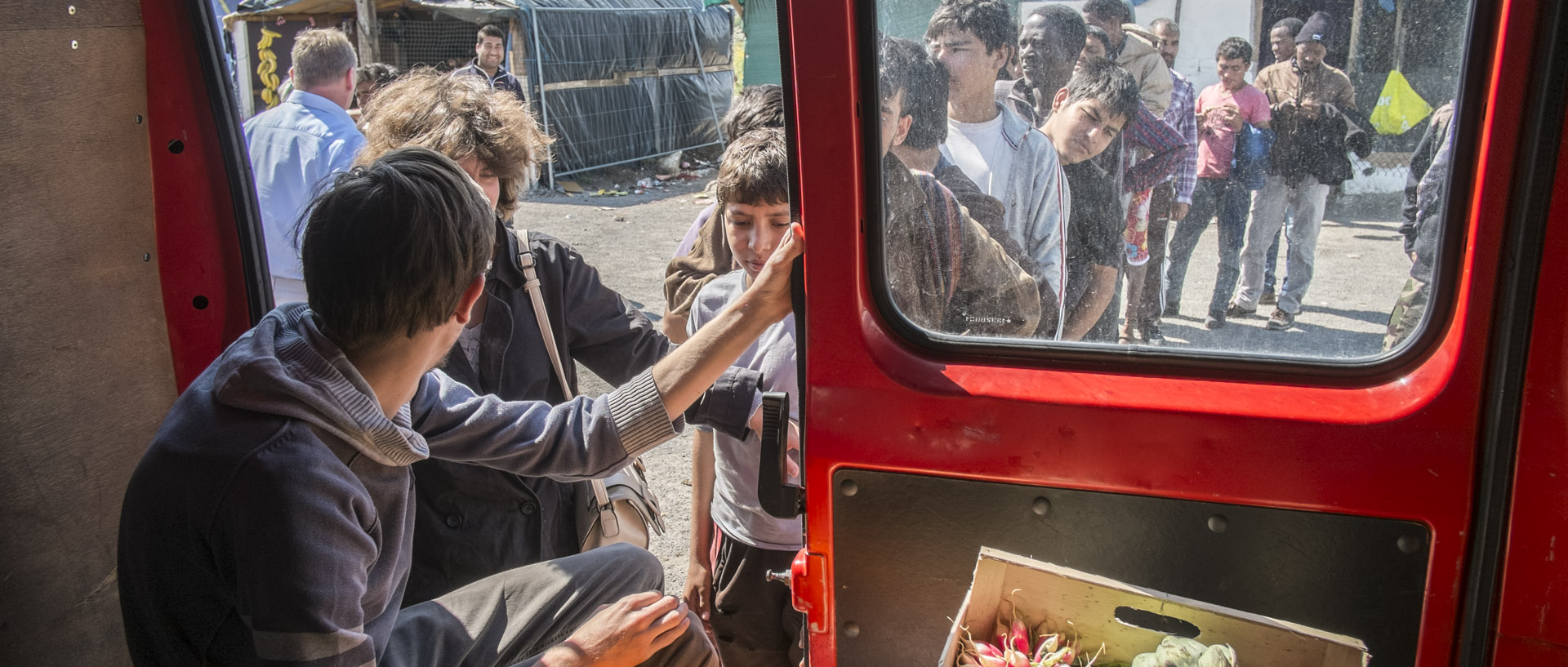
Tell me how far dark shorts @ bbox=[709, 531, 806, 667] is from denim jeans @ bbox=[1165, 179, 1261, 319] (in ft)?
3.73

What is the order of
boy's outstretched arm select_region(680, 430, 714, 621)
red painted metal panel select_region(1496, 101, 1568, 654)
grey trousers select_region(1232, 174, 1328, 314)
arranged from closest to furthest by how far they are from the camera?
red painted metal panel select_region(1496, 101, 1568, 654) < grey trousers select_region(1232, 174, 1328, 314) < boy's outstretched arm select_region(680, 430, 714, 621)

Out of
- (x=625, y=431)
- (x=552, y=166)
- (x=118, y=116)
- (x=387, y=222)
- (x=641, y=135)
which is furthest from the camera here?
(x=641, y=135)

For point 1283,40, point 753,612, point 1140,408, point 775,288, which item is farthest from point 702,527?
point 1283,40

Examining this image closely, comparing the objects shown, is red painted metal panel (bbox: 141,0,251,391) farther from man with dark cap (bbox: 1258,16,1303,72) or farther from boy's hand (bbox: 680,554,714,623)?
man with dark cap (bbox: 1258,16,1303,72)

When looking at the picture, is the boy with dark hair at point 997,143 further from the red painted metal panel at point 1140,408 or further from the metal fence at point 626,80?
the metal fence at point 626,80

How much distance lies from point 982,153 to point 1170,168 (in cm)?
23

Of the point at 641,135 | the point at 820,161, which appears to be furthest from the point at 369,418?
the point at 641,135

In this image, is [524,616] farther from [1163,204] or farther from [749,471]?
[1163,204]

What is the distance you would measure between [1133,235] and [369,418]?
1.03 m

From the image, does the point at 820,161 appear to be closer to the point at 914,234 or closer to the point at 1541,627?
the point at 914,234

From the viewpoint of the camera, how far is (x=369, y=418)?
4.47ft

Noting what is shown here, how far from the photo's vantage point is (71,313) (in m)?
2.05

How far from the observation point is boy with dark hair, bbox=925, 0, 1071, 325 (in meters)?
1.26

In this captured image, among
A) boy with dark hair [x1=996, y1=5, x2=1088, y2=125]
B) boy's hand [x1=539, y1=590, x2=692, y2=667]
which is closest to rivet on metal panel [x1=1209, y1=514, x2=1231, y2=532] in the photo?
boy with dark hair [x1=996, y1=5, x2=1088, y2=125]
